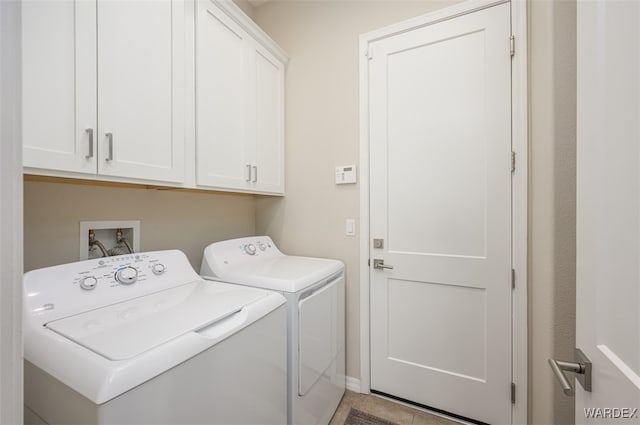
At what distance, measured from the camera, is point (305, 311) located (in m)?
1.34

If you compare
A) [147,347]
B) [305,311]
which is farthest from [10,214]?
[305,311]

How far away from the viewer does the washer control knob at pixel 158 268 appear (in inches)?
49.4

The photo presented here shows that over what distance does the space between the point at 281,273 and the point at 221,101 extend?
3.38 ft

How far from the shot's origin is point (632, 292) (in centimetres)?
45

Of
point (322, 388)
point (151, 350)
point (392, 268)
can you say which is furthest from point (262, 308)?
point (392, 268)

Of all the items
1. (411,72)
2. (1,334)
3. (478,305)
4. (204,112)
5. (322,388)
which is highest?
(411,72)

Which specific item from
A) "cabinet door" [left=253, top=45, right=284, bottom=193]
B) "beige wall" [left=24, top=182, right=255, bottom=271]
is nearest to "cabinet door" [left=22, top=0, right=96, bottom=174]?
"beige wall" [left=24, top=182, right=255, bottom=271]

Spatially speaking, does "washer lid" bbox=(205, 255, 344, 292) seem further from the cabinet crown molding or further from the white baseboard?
the cabinet crown molding

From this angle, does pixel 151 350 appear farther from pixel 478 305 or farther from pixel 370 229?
pixel 478 305

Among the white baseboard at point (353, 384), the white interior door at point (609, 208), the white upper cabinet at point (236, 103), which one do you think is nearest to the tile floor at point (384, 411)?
the white baseboard at point (353, 384)

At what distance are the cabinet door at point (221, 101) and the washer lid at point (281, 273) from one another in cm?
50

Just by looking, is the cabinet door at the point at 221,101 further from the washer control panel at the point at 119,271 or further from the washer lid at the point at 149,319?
the washer lid at the point at 149,319

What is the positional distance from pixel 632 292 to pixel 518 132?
1.28 m

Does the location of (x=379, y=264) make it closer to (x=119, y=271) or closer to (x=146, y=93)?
(x=119, y=271)
